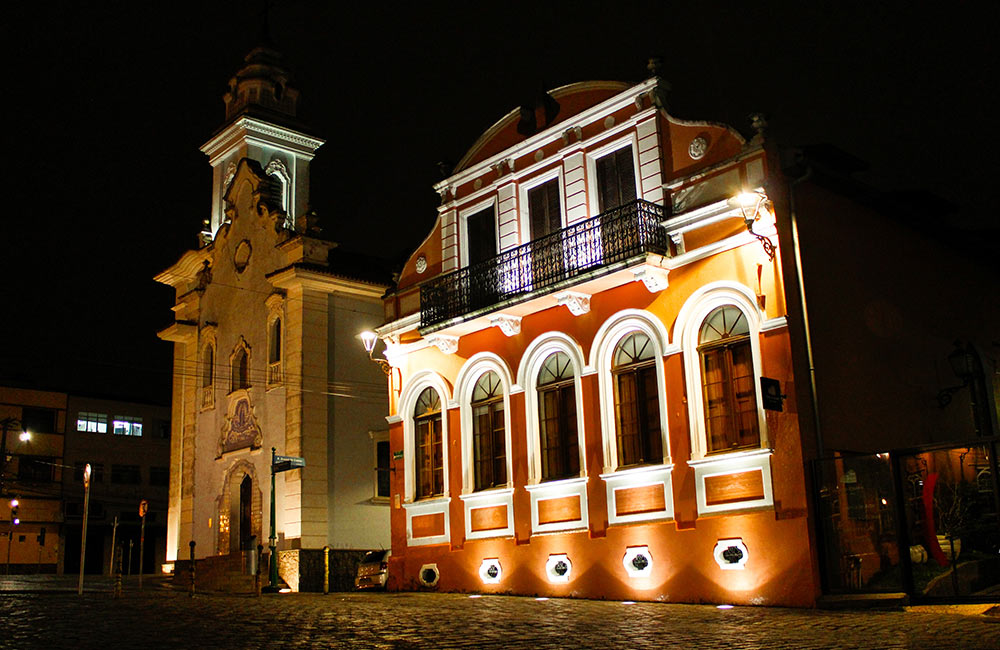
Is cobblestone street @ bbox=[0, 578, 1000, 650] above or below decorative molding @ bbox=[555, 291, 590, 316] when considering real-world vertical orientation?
below

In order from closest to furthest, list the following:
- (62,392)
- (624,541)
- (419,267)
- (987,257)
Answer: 1. (624,541)
2. (987,257)
3. (419,267)
4. (62,392)

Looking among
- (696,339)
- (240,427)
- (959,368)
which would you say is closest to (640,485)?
(696,339)

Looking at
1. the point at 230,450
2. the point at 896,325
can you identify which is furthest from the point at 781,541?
the point at 230,450

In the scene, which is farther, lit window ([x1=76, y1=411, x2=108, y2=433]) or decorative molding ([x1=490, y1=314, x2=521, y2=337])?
lit window ([x1=76, y1=411, x2=108, y2=433])

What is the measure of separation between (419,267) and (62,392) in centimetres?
3694

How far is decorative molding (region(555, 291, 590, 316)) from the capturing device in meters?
18.9

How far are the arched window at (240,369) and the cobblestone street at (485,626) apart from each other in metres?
14.4

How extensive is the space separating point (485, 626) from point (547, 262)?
8.71 meters

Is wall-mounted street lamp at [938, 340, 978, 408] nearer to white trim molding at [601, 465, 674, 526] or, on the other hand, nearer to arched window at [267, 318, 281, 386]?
white trim molding at [601, 465, 674, 526]

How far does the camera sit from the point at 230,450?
30.7 meters

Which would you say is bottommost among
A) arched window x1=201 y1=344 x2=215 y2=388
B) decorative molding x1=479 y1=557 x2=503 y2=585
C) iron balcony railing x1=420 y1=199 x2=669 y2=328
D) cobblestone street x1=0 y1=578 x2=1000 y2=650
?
cobblestone street x1=0 y1=578 x2=1000 y2=650

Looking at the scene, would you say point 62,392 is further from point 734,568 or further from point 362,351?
point 734,568

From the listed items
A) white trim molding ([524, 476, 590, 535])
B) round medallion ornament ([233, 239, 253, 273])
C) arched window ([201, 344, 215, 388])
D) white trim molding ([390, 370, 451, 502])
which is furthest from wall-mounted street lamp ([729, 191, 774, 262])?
arched window ([201, 344, 215, 388])

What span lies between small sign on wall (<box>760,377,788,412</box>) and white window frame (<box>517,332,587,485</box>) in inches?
173
